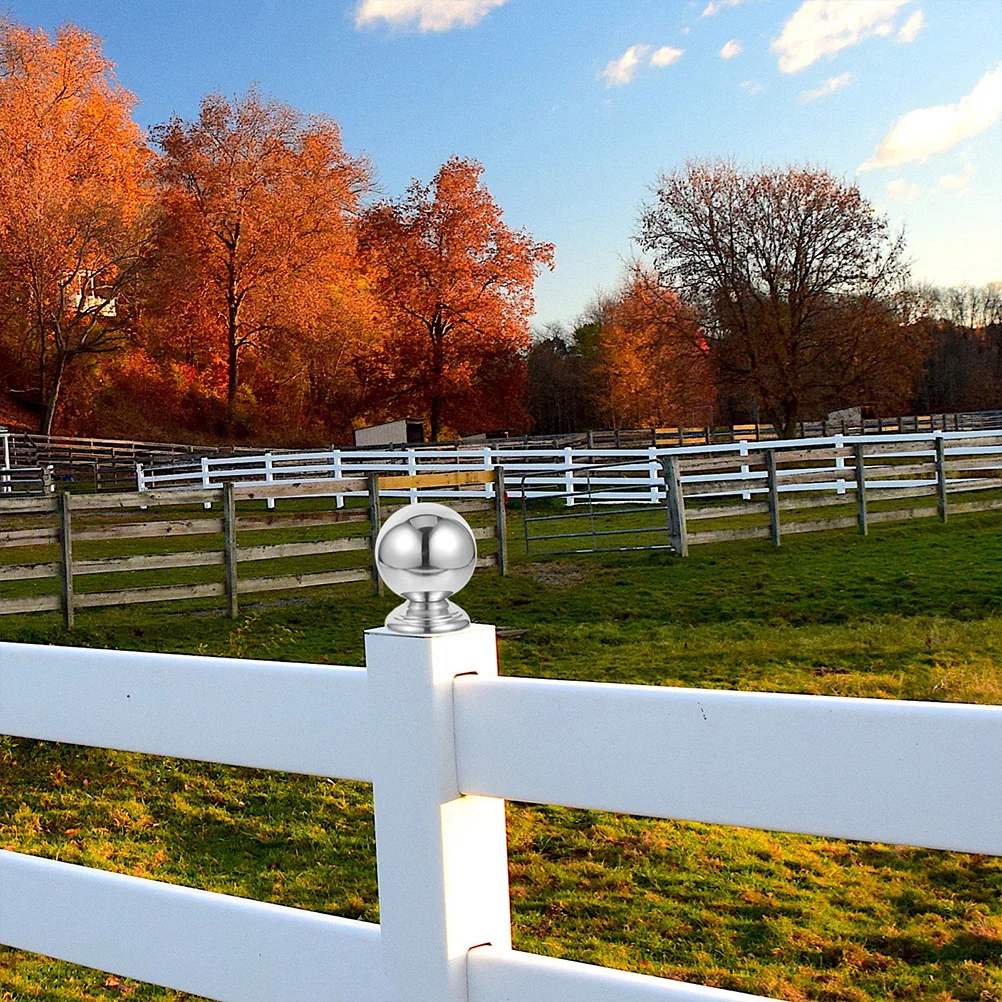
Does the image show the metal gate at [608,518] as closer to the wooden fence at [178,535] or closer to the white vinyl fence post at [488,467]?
the white vinyl fence post at [488,467]

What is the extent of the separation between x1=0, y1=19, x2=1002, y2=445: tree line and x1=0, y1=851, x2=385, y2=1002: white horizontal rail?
3044 cm

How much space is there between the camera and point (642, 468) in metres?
18.4

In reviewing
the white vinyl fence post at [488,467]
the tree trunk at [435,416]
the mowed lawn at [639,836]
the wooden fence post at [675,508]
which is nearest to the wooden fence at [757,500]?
the wooden fence post at [675,508]

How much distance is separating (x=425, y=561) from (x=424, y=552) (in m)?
0.01

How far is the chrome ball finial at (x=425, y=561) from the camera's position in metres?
1.43

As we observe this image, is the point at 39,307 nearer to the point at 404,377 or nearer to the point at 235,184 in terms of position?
the point at 235,184

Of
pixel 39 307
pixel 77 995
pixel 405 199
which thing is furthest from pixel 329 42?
pixel 77 995

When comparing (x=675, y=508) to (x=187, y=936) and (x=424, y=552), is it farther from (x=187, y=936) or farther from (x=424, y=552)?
(x=424, y=552)

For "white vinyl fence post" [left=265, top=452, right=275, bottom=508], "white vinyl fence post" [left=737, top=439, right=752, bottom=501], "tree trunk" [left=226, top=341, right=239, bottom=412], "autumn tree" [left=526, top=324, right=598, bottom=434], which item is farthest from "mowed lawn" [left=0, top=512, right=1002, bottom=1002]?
"autumn tree" [left=526, top=324, right=598, bottom=434]

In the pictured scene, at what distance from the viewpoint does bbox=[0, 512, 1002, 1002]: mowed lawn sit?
12.6 feet

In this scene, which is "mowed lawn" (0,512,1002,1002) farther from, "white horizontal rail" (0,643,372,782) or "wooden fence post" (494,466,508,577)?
"wooden fence post" (494,466,508,577)

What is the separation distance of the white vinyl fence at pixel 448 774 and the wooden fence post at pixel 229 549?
8.24 meters

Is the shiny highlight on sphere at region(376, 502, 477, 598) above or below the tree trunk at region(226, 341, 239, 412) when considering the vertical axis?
below

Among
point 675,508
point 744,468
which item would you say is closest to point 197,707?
point 675,508
